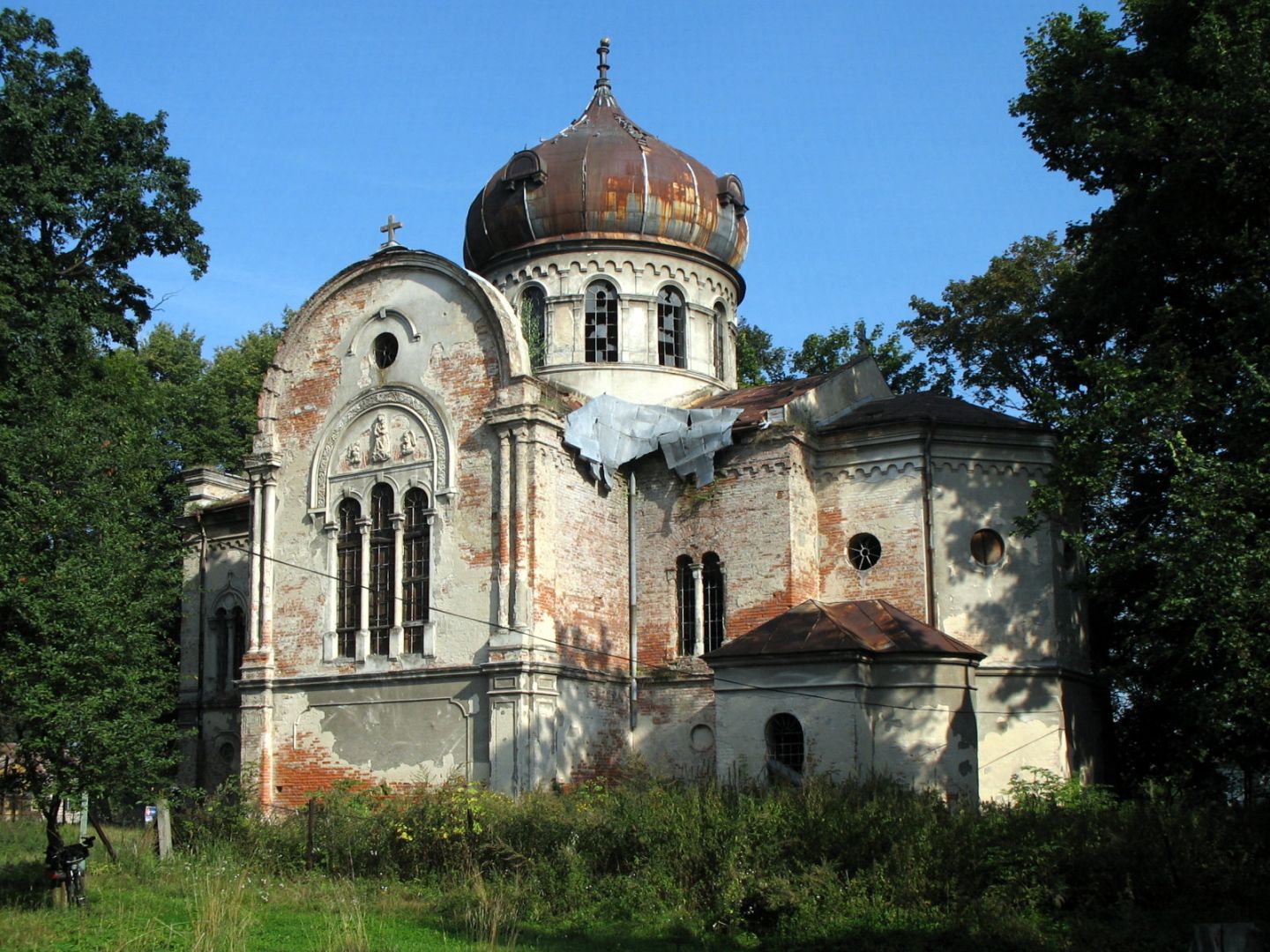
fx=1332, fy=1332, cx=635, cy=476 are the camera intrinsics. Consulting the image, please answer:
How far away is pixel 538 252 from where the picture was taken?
25938 millimetres

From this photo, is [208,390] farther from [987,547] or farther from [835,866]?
[835,866]

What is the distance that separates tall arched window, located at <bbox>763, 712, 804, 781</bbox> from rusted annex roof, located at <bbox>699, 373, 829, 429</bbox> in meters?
5.23

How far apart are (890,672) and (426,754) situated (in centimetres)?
727

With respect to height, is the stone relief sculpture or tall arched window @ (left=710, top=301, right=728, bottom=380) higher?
tall arched window @ (left=710, top=301, right=728, bottom=380)

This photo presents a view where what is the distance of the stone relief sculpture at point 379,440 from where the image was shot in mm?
22406

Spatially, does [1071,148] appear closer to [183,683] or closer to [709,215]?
[709,215]

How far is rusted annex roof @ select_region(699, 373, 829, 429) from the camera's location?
2242 centimetres

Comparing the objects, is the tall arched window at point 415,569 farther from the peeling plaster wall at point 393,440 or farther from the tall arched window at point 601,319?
the tall arched window at point 601,319

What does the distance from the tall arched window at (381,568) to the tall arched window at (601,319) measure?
17.9 feet

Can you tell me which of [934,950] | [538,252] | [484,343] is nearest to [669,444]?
[484,343]

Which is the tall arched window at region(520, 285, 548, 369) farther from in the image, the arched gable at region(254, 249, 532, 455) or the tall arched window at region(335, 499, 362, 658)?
the tall arched window at region(335, 499, 362, 658)

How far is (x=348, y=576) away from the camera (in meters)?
22.5

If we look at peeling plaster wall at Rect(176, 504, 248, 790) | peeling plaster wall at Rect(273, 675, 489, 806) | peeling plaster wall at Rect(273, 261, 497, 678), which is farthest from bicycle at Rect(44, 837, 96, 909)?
peeling plaster wall at Rect(176, 504, 248, 790)

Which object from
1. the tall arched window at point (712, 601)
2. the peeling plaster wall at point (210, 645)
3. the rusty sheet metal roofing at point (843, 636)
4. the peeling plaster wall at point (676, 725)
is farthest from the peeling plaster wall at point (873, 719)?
the peeling plaster wall at point (210, 645)
